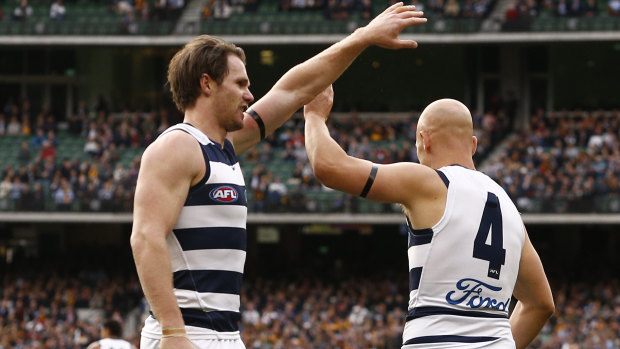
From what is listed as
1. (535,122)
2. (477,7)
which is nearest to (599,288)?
(535,122)

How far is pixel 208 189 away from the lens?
488 centimetres

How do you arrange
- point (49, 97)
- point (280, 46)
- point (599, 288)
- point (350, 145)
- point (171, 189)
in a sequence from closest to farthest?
Answer: point (171, 189) → point (599, 288) → point (350, 145) → point (280, 46) → point (49, 97)

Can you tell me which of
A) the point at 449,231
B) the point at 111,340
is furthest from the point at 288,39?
the point at 449,231

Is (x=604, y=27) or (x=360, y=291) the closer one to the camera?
(x=360, y=291)

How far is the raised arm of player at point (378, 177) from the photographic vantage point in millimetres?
5047

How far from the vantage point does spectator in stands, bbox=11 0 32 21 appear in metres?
30.3

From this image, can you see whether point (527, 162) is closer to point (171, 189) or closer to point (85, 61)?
point (85, 61)

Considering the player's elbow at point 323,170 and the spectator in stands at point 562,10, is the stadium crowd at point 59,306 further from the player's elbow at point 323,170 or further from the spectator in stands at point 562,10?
the player's elbow at point 323,170

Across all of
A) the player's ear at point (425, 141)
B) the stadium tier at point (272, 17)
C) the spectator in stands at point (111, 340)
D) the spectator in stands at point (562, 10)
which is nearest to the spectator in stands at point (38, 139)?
the stadium tier at point (272, 17)

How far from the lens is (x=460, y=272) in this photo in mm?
5086

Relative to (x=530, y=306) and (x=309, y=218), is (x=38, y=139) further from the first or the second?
(x=530, y=306)

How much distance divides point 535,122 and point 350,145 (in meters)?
5.02

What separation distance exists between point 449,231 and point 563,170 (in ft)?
72.8

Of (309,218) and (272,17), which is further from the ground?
(272,17)
